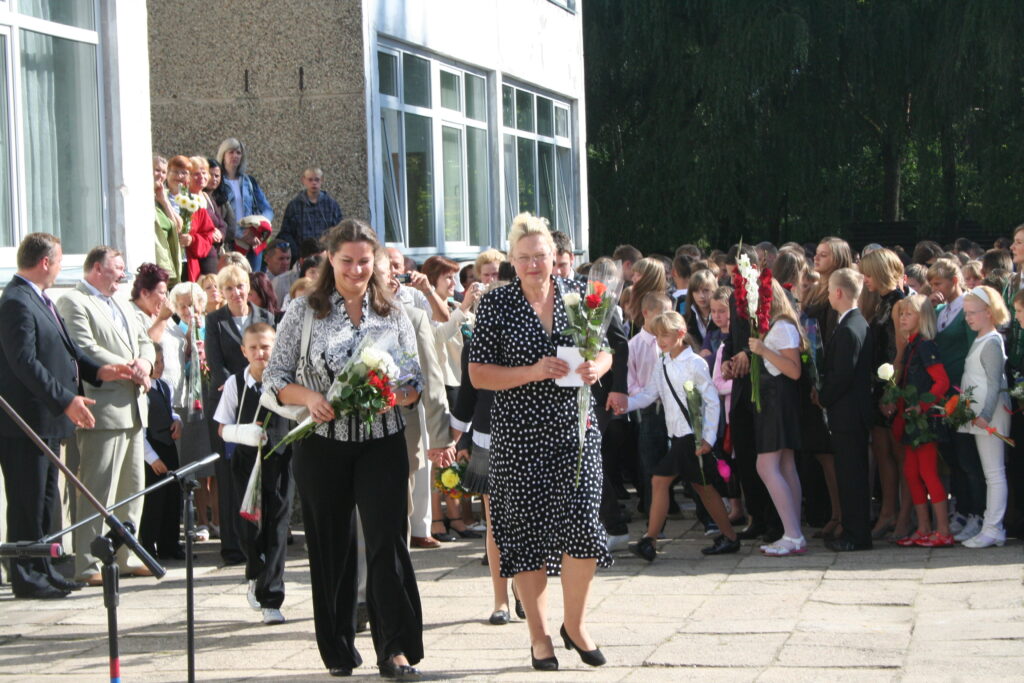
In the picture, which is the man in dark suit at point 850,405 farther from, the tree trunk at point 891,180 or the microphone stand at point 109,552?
the tree trunk at point 891,180

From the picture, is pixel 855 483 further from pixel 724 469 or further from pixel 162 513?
pixel 162 513

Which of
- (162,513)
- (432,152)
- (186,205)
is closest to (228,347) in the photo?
(162,513)

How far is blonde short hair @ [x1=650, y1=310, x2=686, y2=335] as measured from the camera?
9.49m

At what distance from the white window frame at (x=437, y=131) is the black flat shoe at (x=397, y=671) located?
9.20 meters

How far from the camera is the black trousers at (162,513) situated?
1002 cm

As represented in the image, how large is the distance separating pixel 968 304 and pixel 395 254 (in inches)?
152

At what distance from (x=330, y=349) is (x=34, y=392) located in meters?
2.99

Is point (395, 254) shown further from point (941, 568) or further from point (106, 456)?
point (941, 568)

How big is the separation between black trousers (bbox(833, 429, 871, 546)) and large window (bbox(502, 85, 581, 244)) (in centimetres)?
1074

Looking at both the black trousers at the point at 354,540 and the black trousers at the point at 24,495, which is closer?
the black trousers at the point at 354,540

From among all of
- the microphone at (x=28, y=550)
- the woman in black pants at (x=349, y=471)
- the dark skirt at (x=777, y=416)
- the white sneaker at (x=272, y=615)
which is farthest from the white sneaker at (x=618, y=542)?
the microphone at (x=28, y=550)

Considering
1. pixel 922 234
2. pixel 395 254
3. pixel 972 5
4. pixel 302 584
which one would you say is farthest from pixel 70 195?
pixel 922 234

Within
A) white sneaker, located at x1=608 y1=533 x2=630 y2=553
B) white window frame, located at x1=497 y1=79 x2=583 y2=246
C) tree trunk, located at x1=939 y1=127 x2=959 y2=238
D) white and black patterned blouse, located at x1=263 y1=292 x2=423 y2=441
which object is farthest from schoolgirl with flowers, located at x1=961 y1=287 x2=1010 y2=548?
tree trunk, located at x1=939 y1=127 x2=959 y2=238

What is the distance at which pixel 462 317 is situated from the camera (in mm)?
10109
